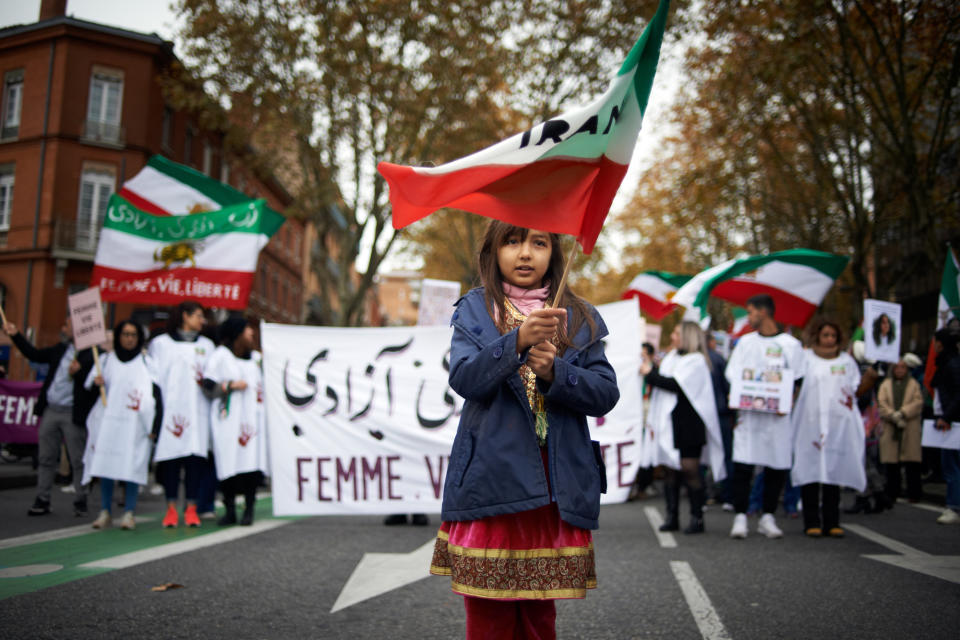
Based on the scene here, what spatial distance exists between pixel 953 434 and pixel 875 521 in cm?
122

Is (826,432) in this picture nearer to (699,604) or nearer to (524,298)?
(699,604)

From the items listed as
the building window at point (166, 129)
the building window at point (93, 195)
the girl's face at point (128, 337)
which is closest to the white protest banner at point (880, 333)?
the girl's face at point (128, 337)

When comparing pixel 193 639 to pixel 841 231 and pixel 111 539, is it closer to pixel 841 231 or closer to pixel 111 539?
pixel 111 539

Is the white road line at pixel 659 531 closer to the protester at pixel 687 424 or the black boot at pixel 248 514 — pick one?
the protester at pixel 687 424

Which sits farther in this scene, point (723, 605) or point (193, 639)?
point (723, 605)

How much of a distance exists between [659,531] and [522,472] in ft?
19.7

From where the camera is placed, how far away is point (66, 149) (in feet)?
95.2

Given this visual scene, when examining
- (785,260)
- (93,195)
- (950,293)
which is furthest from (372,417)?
(93,195)

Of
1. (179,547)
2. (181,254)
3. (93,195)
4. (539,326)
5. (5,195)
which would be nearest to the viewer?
(539,326)

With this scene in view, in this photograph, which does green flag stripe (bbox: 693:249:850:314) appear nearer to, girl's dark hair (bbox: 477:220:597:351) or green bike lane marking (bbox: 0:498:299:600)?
green bike lane marking (bbox: 0:498:299:600)

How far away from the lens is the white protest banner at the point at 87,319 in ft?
26.9

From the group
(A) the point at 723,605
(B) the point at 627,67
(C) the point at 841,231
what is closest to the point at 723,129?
(C) the point at 841,231

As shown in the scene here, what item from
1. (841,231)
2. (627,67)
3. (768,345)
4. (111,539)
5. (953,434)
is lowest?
(111,539)

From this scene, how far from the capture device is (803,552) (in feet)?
22.3
